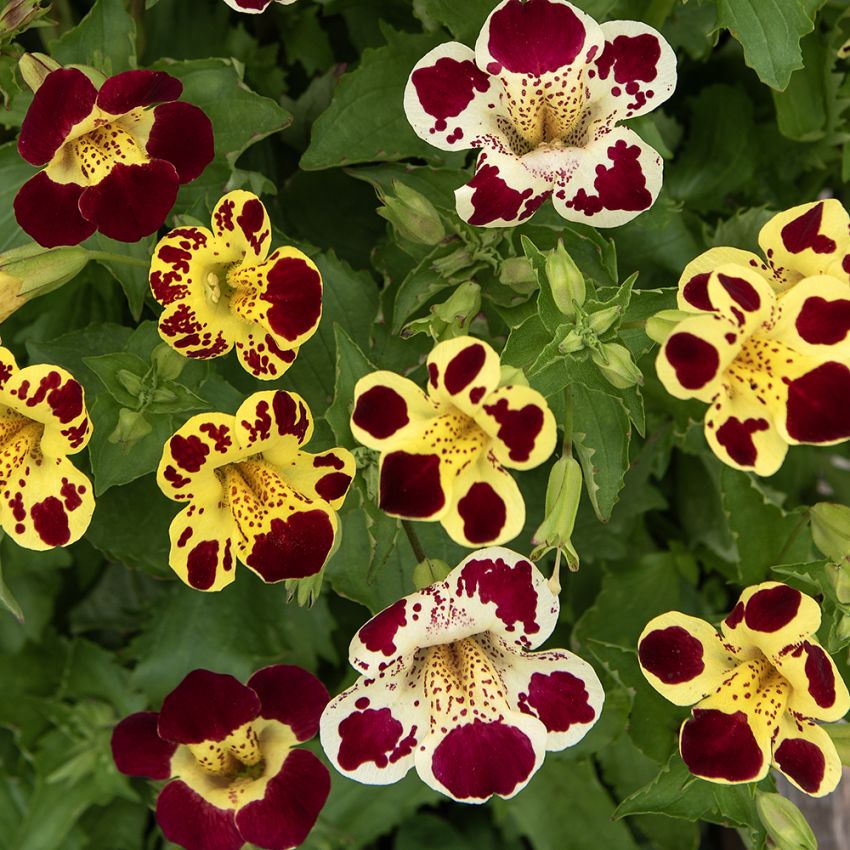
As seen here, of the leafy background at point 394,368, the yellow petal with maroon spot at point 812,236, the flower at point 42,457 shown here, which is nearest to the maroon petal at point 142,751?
the leafy background at point 394,368

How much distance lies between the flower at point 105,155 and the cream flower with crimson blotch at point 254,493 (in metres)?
0.14

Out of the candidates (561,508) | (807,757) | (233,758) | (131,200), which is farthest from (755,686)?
(131,200)

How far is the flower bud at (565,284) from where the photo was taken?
64cm

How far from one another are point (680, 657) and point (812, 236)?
10.9 inches

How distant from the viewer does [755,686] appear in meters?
0.70

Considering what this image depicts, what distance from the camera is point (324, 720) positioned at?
683 mm

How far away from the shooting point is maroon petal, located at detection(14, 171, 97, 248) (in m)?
0.69

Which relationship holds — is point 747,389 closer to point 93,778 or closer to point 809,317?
point 809,317

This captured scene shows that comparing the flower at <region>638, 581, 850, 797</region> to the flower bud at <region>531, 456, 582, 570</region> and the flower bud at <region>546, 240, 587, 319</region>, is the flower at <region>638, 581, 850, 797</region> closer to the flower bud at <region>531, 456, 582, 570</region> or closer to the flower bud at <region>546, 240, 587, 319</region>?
the flower bud at <region>531, 456, 582, 570</region>

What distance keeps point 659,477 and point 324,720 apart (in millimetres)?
495

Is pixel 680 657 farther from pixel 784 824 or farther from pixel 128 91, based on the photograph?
pixel 128 91

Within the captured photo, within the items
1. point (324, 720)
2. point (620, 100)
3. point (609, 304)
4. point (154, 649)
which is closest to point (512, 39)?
point (620, 100)

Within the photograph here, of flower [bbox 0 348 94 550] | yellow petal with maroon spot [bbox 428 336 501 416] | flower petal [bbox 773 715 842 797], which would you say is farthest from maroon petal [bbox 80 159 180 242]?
flower petal [bbox 773 715 842 797]

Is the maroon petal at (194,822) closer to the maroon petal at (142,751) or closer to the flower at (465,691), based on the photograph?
the maroon petal at (142,751)
